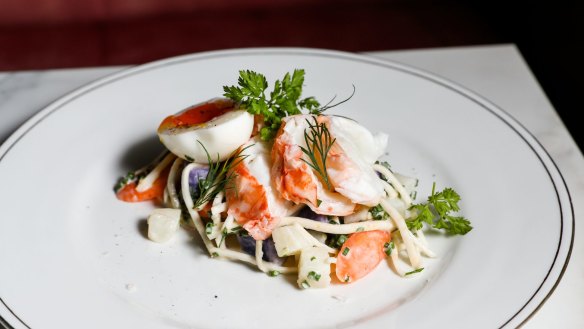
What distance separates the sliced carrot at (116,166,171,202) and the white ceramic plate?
0.05 meters

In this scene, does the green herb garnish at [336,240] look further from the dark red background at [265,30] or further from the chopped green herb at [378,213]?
the dark red background at [265,30]

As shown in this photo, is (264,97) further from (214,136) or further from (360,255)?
(360,255)

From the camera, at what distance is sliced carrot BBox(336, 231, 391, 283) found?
2.68 m

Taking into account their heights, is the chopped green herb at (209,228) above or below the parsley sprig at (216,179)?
below

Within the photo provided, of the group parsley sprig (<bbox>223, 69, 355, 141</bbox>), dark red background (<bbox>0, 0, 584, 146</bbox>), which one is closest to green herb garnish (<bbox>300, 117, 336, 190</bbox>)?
parsley sprig (<bbox>223, 69, 355, 141</bbox>)

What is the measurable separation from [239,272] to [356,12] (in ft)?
9.43

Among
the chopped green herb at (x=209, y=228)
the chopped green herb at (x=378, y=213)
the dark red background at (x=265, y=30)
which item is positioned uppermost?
the dark red background at (x=265, y=30)

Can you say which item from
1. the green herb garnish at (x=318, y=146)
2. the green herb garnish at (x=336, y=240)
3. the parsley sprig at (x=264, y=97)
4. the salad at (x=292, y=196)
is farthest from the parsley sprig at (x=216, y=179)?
the green herb garnish at (x=336, y=240)

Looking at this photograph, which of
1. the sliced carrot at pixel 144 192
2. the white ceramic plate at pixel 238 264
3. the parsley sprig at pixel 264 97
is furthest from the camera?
the sliced carrot at pixel 144 192

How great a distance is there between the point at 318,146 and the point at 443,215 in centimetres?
52

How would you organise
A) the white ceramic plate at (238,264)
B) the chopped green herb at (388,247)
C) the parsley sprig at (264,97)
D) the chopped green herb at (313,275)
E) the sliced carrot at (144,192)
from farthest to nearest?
the sliced carrot at (144,192) → the parsley sprig at (264,97) → the chopped green herb at (388,247) → the chopped green herb at (313,275) → the white ceramic plate at (238,264)

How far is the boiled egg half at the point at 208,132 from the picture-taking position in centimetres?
280

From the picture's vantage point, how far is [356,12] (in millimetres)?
5188

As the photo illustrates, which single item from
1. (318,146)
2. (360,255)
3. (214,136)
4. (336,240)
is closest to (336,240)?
(336,240)
